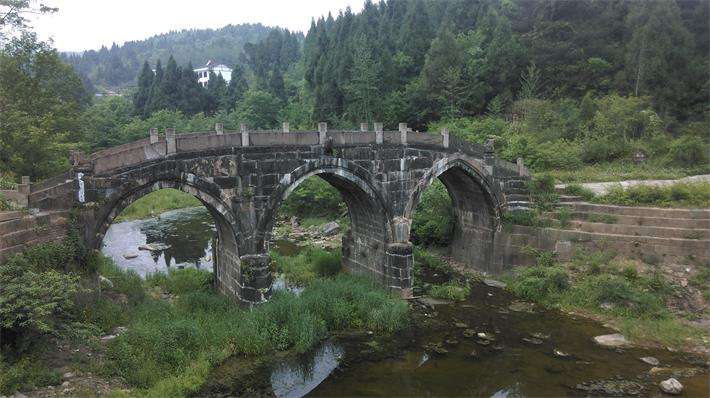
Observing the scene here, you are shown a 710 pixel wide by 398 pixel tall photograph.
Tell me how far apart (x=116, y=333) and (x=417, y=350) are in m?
9.50

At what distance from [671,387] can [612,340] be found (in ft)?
11.7

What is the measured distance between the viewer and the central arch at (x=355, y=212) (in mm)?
18625

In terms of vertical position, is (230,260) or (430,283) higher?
(230,260)

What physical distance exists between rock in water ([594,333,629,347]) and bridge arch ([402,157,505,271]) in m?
7.98

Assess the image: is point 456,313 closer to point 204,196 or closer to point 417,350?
point 417,350

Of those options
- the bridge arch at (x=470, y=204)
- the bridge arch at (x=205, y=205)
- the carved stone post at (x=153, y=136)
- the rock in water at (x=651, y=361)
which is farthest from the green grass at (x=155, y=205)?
the rock in water at (x=651, y=361)

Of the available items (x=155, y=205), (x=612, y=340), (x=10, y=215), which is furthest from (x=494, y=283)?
(x=155, y=205)

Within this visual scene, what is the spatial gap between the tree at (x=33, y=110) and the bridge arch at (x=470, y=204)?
19626mm

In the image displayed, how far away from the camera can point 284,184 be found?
18.8 metres

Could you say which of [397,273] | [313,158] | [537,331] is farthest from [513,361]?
[313,158]

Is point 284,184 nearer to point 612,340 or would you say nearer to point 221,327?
point 221,327

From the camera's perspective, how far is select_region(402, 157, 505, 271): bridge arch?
74.9 ft

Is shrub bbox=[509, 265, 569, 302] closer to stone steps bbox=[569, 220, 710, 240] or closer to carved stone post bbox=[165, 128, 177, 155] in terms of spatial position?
stone steps bbox=[569, 220, 710, 240]

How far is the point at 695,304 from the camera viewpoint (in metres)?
18.9
